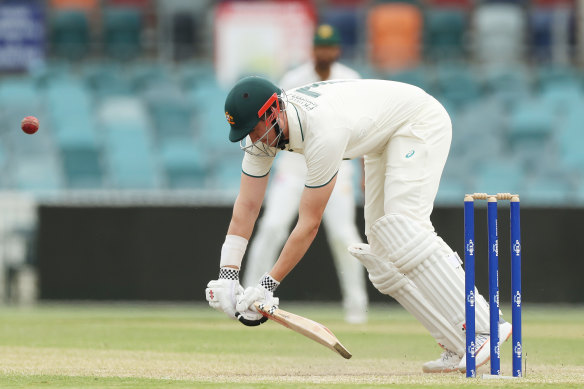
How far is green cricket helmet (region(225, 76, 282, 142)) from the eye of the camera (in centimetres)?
473

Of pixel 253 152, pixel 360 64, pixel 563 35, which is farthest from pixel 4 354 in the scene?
pixel 563 35

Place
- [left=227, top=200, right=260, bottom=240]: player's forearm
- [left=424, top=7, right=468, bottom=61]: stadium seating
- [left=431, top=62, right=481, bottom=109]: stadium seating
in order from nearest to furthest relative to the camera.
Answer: [left=227, top=200, right=260, bottom=240]: player's forearm, [left=431, top=62, right=481, bottom=109]: stadium seating, [left=424, top=7, right=468, bottom=61]: stadium seating

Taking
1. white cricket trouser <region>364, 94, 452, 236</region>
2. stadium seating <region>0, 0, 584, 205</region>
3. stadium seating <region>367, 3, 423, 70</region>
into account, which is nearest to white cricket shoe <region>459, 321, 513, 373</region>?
white cricket trouser <region>364, 94, 452, 236</region>

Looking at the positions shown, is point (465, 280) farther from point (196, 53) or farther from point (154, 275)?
point (196, 53)

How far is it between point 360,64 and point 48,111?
3.71 metres

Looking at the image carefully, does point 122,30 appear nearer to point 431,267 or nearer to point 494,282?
point 431,267

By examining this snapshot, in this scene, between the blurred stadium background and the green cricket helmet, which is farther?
the blurred stadium background

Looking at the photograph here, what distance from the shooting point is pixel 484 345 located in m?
4.88

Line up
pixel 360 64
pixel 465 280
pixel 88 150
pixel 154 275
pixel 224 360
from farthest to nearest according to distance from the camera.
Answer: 1. pixel 360 64
2. pixel 88 150
3. pixel 154 275
4. pixel 224 360
5. pixel 465 280

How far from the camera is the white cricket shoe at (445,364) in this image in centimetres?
506

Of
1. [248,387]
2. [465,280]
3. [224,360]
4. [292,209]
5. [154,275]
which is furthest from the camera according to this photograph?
[154,275]

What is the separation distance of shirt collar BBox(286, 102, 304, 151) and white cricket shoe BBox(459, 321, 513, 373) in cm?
115

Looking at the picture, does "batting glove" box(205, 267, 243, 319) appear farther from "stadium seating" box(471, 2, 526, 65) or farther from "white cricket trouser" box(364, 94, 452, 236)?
"stadium seating" box(471, 2, 526, 65)

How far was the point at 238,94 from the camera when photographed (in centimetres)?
477
